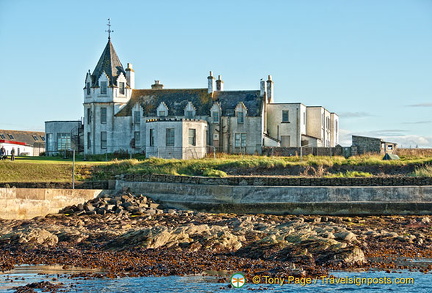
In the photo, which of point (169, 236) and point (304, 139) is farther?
point (304, 139)

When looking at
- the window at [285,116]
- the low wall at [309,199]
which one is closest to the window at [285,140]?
the window at [285,116]

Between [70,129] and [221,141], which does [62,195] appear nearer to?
[221,141]

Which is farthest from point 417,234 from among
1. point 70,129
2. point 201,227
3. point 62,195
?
point 70,129

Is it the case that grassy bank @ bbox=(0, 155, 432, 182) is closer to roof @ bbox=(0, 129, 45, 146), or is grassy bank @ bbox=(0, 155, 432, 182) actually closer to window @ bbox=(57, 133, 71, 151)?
window @ bbox=(57, 133, 71, 151)

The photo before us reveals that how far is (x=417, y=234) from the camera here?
1008 inches

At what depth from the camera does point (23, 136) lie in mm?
93562

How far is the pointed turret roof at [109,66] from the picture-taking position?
60781mm

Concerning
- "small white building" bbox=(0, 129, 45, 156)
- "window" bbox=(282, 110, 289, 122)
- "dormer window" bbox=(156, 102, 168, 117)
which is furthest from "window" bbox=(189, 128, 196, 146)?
"small white building" bbox=(0, 129, 45, 156)

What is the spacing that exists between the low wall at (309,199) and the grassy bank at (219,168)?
566cm

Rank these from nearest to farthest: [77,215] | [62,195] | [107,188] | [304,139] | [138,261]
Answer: [138,261]
[77,215]
[62,195]
[107,188]
[304,139]

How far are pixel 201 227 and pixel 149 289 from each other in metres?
8.07

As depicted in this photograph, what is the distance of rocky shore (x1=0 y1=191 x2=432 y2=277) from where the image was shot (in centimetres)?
2044

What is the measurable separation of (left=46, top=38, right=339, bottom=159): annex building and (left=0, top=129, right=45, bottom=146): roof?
29.9 m

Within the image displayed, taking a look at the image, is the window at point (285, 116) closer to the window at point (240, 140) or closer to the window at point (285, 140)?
the window at point (285, 140)
